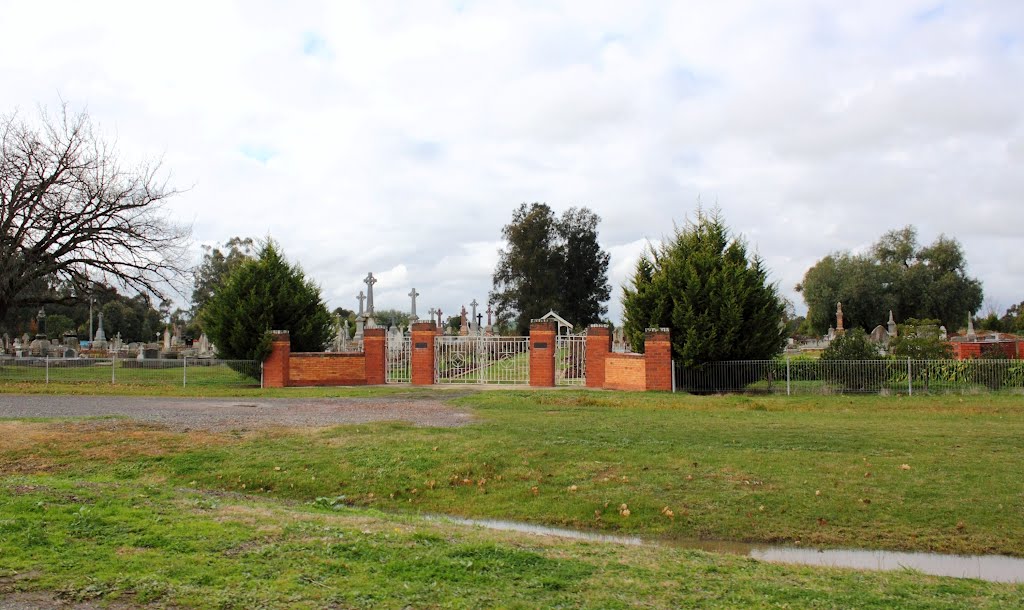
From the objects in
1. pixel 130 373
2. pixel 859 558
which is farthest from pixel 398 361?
pixel 859 558

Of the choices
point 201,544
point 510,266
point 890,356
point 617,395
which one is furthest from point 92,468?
point 510,266

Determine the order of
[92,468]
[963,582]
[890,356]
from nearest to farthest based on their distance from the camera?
[963,582] < [92,468] < [890,356]

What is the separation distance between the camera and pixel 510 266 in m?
58.6

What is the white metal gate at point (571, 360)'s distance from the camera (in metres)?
24.6

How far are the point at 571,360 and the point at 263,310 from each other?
34.9ft

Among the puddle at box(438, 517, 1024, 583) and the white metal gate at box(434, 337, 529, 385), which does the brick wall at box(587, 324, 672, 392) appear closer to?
the white metal gate at box(434, 337, 529, 385)

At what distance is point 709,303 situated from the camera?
22.5 metres

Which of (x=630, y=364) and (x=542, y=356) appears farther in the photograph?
(x=542, y=356)

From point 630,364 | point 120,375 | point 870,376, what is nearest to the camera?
point 870,376

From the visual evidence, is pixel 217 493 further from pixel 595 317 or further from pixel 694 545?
pixel 595 317

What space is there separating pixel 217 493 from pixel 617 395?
12.8m

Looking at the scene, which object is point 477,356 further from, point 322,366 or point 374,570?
point 374,570

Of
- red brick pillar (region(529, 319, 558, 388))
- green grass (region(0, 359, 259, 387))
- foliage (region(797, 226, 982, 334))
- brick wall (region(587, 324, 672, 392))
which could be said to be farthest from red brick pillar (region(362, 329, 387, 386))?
foliage (region(797, 226, 982, 334))

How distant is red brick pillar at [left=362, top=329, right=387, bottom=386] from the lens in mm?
26062
